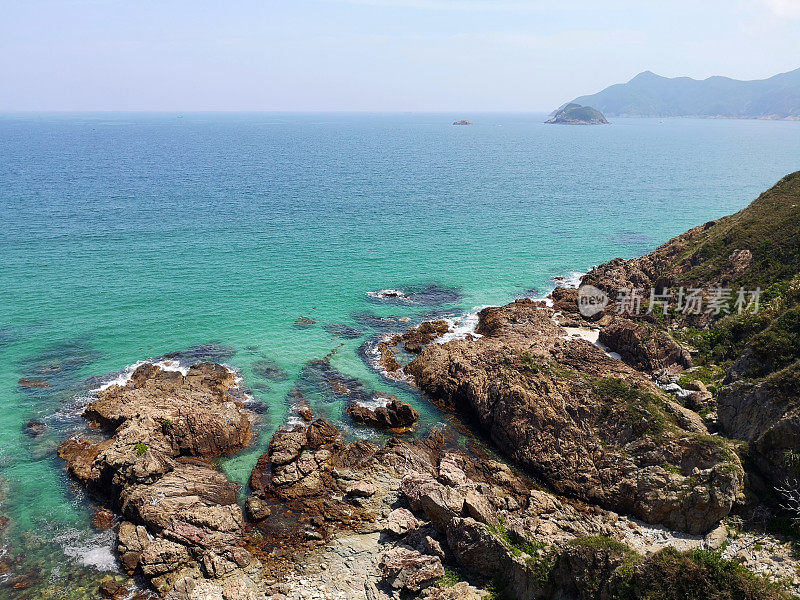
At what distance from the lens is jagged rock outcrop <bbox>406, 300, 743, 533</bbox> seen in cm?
3575

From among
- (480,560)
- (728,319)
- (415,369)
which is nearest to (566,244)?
(728,319)

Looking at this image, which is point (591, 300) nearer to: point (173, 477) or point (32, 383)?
point (173, 477)

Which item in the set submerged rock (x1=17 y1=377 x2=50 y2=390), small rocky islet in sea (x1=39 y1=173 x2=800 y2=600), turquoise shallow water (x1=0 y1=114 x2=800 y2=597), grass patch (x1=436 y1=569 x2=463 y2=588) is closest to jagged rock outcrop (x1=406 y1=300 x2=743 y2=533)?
small rocky islet in sea (x1=39 y1=173 x2=800 y2=600)

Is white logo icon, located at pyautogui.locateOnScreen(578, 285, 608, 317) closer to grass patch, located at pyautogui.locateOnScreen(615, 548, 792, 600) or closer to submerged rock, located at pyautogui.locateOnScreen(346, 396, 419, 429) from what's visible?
submerged rock, located at pyautogui.locateOnScreen(346, 396, 419, 429)

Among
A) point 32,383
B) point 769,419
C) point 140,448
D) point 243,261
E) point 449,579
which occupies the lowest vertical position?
point 449,579

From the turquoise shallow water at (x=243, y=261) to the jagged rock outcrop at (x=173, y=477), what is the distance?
2146mm

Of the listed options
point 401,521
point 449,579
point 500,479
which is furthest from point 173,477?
point 500,479

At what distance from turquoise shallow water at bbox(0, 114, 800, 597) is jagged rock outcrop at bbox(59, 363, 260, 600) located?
215 cm

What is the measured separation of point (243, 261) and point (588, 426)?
6111 cm

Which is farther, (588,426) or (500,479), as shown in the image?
(588,426)

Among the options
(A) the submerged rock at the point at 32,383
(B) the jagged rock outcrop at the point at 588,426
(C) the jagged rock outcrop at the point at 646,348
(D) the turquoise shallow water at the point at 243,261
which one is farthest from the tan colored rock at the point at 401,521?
(A) the submerged rock at the point at 32,383

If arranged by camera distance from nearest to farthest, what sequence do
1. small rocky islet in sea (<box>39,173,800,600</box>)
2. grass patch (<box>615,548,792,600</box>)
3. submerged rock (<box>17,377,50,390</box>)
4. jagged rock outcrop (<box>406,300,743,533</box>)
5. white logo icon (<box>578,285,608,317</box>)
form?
grass patch (<box>615,548,792,600</box>), small rocky islet in sea (<box>39,173,800,600</box>), jagged rock outcrop (<box>406,300,743,533</box>), submerged rock (<box>17,377,50,390</box>), white logo icon (<box>578,285,608,317</box>)

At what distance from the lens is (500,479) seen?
133ft

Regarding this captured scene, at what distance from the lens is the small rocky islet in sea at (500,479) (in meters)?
31.0
